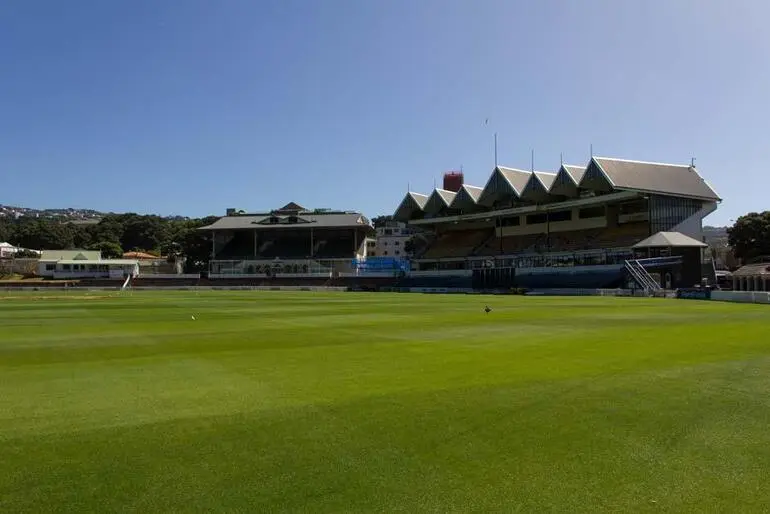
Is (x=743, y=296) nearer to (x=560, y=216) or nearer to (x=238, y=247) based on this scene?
(x=560, y=216)

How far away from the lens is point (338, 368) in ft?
40.1

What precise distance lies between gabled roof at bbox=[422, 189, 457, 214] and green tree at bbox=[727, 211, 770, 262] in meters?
45.7

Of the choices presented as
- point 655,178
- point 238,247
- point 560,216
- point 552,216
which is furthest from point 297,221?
point 655,178

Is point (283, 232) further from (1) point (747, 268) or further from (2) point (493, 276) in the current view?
(1) point (747, 268)

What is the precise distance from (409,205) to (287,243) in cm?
2695

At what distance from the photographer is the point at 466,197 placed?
10681 cm

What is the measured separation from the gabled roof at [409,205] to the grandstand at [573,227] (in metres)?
2.81

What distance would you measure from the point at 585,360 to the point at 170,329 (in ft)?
49.7

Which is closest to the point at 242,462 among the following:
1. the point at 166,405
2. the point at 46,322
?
the point at 166,405

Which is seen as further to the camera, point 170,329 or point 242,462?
point 170,329

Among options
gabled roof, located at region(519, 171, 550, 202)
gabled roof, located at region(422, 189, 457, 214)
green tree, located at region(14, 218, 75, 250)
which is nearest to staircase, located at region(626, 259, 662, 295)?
gabled roof, located at region(519, 171, 550, 202)

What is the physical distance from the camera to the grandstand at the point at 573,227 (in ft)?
243

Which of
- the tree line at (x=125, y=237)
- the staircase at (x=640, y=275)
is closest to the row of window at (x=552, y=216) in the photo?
the staircase at (x=640, y=275)

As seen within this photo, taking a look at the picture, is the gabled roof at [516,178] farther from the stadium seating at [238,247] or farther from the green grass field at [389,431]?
the green grass field at [389,431]
